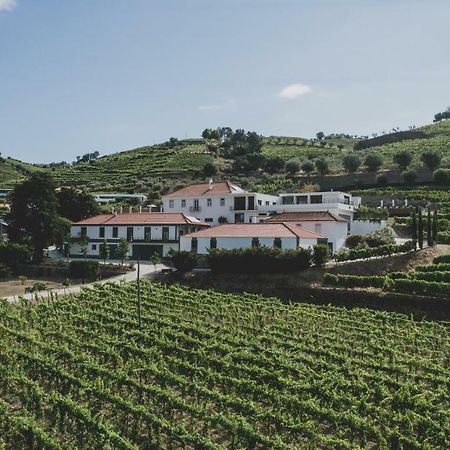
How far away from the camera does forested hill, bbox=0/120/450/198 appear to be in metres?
108

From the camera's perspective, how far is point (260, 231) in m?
54.0

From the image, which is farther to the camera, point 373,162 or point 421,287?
point 373,162

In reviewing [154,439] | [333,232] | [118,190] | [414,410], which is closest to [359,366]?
[414,410]

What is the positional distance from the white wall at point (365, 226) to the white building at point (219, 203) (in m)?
10.5

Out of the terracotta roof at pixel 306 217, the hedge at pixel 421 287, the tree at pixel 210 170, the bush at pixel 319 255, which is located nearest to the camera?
the hedge at pixel 421 287

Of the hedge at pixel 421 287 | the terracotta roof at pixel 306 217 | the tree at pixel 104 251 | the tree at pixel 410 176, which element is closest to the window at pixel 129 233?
the tree at pixel 104 251

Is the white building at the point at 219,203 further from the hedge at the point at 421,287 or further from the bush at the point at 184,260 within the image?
the hedge at the point at 421,287

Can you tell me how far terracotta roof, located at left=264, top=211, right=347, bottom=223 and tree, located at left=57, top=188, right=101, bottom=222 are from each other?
82.3 feet

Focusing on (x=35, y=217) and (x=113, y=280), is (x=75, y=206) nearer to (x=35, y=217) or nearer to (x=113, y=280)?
(x=35, y=217)

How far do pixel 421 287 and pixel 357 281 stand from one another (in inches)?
185

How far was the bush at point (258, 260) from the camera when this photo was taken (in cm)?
4797

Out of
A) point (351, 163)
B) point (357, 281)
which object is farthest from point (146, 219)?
point (351, 163)

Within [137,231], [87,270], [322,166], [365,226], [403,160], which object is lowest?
[87,270]

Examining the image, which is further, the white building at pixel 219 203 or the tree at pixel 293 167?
the tree at pixel 293 167
